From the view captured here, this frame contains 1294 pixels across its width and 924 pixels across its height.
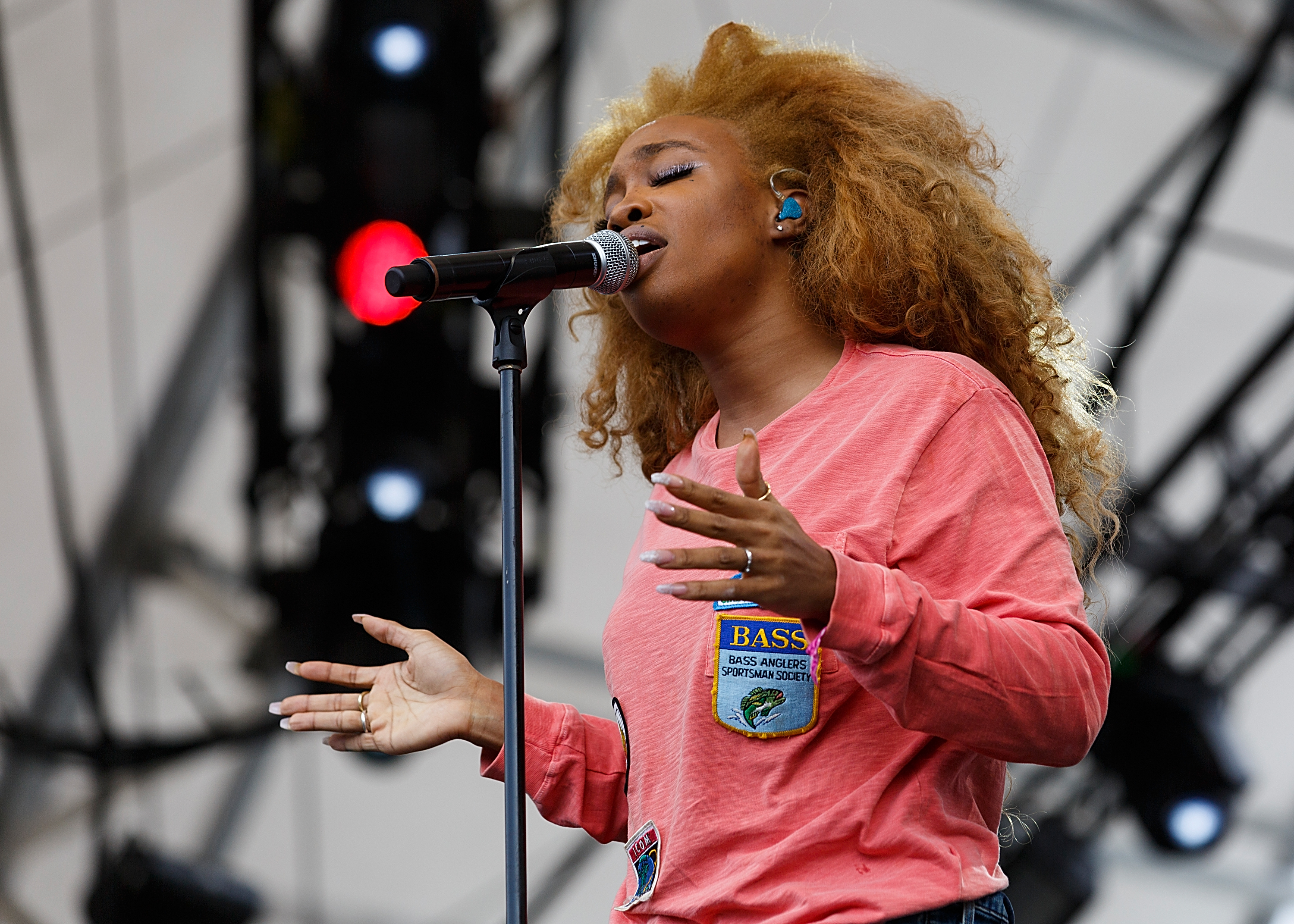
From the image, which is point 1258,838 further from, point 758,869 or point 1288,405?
point 758,869

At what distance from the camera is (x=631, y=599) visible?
4.95 ft

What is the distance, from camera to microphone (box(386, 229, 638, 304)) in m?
1.29

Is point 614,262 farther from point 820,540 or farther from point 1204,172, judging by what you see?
point 1204,172

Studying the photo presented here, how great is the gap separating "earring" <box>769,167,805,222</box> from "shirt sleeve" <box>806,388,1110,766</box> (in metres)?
0.36

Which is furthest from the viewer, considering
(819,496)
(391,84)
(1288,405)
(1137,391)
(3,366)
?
(1137,391)

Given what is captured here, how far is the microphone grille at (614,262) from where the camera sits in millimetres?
1423

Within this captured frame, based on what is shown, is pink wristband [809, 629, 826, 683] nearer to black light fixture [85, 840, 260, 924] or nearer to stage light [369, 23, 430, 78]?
stage light [369, 23, 430, 78]

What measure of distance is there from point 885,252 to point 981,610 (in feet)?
1.50

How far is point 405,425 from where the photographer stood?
363cm

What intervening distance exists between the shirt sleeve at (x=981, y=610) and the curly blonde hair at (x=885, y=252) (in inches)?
7.0

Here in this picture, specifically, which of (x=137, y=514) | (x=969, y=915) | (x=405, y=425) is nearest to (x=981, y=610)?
(x=969, y=915)

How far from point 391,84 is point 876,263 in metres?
2.20

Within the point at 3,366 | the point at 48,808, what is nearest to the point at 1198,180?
the point at 3,366

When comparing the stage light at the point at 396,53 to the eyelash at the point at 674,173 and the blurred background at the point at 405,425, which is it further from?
the eyelash at the point at 674,173
